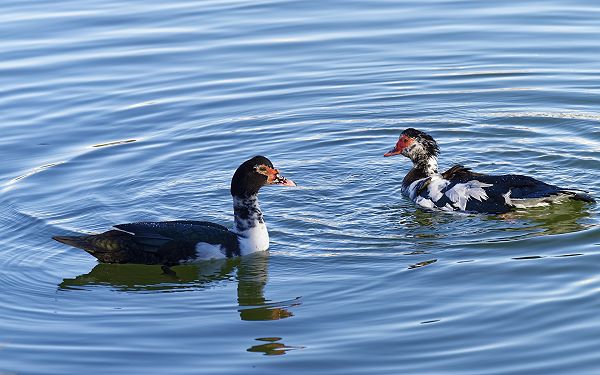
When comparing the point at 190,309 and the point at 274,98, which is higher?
the point at 274,98

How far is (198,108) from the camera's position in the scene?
56.4 ft

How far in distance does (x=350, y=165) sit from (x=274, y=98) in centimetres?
304

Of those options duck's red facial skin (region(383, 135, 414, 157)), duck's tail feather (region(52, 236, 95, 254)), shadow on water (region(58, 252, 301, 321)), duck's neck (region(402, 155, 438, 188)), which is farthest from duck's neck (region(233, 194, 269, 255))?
duck's red facial skin (region(383, 135, 414, 157))

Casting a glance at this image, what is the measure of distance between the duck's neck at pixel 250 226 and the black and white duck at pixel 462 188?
2199 mm

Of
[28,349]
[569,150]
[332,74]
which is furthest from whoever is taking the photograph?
[332,74]

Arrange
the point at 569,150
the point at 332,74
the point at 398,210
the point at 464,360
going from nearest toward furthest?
the point at 464,360, the point at 398,210, the point at 569,150, the point at 332,74

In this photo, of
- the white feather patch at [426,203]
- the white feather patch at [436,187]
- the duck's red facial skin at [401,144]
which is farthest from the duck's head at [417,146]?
the white feather patch at [426,203]

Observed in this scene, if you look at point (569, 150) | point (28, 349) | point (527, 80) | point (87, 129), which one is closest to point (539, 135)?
point (569, 150)

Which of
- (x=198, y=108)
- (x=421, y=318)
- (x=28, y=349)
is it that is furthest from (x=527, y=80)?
(x=28, y=349)

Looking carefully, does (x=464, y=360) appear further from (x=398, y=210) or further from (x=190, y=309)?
(x=398, y=210)

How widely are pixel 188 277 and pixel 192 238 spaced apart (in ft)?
1.28

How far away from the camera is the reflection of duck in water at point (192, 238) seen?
38.7ft

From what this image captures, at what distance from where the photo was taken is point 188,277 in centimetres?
1171

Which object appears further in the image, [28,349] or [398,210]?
[398,210]
